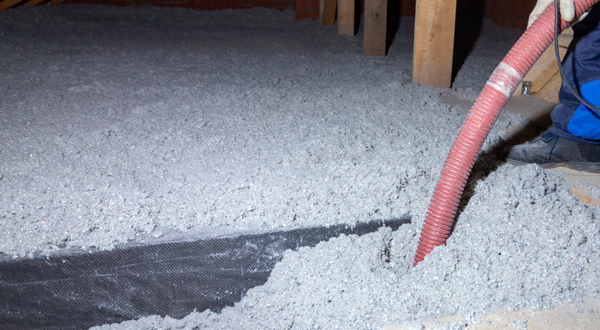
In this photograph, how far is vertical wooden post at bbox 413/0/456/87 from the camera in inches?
85.1

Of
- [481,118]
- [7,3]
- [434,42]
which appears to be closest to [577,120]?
[481,118]

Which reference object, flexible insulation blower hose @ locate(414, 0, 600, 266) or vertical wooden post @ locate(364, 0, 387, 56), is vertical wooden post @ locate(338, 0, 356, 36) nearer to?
vertical wooden post @ locate(364, 0, 387, 56)

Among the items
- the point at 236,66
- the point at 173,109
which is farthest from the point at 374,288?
the point at 236,66

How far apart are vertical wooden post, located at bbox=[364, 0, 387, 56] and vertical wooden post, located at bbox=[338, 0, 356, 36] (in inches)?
28.9

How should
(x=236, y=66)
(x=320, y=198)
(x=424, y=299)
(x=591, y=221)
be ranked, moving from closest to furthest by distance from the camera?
(x=424, y=299) < (x=591, y=221) < (x=320, y=198) < (x=236, y=66)

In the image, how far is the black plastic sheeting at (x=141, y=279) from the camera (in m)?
1.16

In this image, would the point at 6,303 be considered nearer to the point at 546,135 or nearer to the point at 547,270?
the point at 547,270

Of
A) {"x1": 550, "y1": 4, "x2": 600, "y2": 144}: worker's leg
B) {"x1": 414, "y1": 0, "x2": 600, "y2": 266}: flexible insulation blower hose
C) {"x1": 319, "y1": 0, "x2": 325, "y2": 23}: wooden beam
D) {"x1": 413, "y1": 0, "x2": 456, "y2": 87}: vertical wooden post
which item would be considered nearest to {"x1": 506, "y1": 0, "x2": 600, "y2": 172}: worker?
{"x1": 550, "y1": 4, "x2": 600, "y2": 144}: worker's leg

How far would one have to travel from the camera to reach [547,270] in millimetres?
1082

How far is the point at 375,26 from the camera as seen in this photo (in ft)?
9.75

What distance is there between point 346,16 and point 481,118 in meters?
2.93

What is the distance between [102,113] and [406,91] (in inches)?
65.0

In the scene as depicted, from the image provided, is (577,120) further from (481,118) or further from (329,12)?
(329,12)

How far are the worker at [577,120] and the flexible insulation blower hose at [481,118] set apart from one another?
440 millimetres
